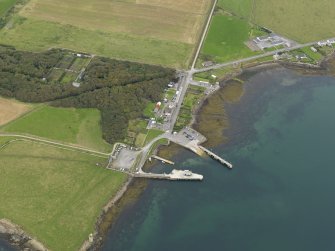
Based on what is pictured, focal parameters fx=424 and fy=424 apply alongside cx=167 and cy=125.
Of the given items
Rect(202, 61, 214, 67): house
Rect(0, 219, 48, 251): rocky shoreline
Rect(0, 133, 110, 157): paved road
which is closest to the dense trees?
Rect(0, 133, 110, 157): paved road

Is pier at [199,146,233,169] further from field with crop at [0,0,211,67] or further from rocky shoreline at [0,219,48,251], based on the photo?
rocky shoreline at [0,219,48,251]

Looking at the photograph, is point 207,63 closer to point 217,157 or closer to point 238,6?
point 217,157

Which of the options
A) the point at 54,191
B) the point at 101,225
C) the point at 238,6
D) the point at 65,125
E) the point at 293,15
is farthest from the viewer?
the point at 238,6

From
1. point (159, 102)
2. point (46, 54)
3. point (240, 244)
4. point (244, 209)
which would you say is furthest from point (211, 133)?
point (46, 54)

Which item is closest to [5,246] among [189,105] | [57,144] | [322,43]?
[57,144]

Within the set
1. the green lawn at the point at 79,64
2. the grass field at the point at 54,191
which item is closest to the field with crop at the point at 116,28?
the green lawn at the point at 79,64
